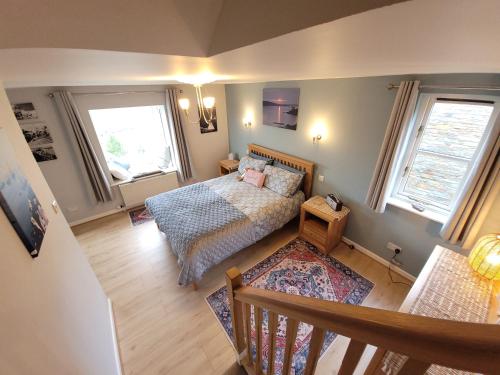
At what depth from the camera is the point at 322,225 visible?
2.94 metres

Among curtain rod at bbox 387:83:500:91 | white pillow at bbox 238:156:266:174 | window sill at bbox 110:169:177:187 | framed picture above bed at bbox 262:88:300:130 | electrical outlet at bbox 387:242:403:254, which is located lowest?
electrical outlet at bbox 387:242:403:254

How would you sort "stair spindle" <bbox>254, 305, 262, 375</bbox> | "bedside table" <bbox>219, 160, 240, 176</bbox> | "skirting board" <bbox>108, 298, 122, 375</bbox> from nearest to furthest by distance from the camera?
1. "stair spindle" <bbox>254, 305, 262, 375</bbox>
2. "skirting board" <bbox>108, 298, 122, 375</bbox>
3. "bedside table" <bbox>219, 160, 240, 176</bbox>

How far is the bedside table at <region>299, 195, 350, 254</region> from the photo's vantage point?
2646 millimetres

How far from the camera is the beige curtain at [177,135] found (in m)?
3.74

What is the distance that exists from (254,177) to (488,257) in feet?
8.72

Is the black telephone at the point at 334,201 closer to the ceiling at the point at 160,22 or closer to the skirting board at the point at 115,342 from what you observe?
the ceiling at the point at 160,22

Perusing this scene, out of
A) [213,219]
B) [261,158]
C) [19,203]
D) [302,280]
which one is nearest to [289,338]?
[19,203]

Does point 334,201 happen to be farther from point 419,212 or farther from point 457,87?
point 457,87

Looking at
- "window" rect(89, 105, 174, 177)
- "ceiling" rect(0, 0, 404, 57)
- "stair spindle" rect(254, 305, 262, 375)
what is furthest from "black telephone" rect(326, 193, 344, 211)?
"window" rect(89, 105, 174, 177)

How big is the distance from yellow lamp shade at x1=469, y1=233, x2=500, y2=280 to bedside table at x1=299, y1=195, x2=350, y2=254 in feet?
3.91

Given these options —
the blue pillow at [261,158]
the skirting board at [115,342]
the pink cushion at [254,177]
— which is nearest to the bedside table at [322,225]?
the pink cushion at [254,177]

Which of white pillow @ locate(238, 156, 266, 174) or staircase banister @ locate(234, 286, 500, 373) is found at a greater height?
staircase banister @ locate(234, 286, 500, 373)

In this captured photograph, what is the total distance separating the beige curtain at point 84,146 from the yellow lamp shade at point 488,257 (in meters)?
4.76

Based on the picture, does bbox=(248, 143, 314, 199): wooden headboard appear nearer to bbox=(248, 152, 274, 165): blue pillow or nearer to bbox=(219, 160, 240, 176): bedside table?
bbox=(248, 152, 274, 165): blue pillow
